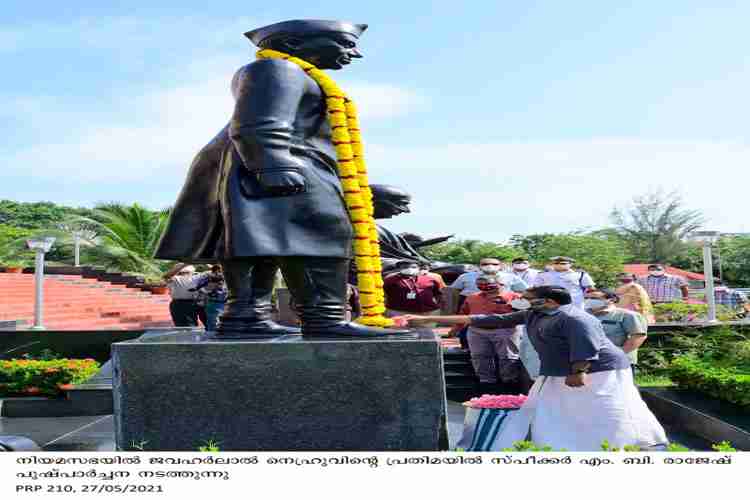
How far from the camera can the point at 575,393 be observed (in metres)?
4.41

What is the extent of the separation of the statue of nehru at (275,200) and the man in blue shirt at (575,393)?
0.74m

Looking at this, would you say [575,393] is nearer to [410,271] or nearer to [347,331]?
[347,331]

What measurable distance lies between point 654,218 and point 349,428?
1337 inches

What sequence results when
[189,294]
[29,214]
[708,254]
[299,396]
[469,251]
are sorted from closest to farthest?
[299,396], [189,294], [708,254], [469,251], [29,214]

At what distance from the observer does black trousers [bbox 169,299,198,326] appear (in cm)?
967

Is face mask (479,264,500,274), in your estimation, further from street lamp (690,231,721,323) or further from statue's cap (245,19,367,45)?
statue's cap (245,19,367,45)

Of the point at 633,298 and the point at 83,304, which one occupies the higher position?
the point at 633,298

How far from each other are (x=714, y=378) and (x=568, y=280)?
1875 millimetres

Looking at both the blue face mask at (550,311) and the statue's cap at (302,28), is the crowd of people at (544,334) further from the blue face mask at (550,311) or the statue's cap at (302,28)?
the statue's cap at (302,28)

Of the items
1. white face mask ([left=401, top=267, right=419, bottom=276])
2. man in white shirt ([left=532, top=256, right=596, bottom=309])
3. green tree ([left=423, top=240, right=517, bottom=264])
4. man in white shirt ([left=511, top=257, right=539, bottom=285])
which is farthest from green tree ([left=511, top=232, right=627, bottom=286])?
man in white shirt ([left=532, top=256, right=596, bottom=309])

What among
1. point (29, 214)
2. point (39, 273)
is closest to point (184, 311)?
point (39, 273)

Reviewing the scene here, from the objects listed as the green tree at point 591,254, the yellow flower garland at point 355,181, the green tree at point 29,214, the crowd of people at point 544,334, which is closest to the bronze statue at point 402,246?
the crowd of people at point 544,334

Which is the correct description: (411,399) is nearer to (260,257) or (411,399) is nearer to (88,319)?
(260,257)

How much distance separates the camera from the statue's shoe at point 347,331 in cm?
371
